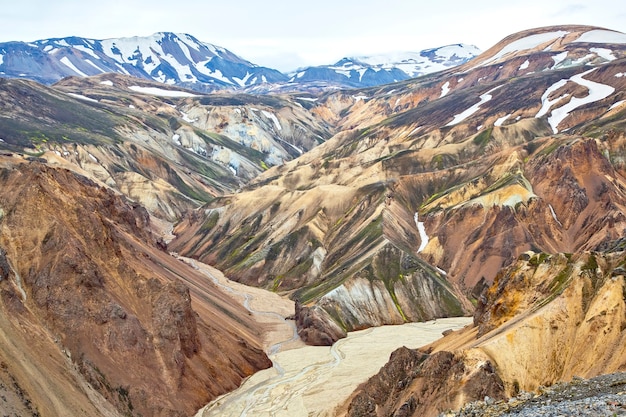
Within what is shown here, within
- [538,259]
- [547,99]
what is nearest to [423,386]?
[538,259]

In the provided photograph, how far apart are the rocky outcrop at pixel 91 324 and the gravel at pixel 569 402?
28767 mm

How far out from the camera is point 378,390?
150 feet

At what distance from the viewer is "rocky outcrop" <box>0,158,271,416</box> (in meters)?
46.1

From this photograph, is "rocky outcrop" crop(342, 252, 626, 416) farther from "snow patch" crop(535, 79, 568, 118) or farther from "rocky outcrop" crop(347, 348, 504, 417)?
"snow patch" crop(535, 79, 568, 118)

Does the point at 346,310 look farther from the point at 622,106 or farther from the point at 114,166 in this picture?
the point at 114,166

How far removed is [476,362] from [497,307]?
519 inches

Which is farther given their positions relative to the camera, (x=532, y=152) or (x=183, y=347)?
(x=532, y=152)

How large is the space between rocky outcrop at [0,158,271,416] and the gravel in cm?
2877

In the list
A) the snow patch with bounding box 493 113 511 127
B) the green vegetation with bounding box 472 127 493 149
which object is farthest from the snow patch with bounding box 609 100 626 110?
the snow patch with bounding box 493 113 511 127

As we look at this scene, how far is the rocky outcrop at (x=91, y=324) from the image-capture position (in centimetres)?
4606

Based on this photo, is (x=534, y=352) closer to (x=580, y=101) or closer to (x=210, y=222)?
(x=210, y=222)

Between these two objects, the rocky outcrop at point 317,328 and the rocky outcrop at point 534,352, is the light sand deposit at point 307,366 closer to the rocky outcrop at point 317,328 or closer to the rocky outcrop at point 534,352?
the rocky outcrop at point 317,328

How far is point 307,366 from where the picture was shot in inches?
2655

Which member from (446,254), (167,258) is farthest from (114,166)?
(446,254)
